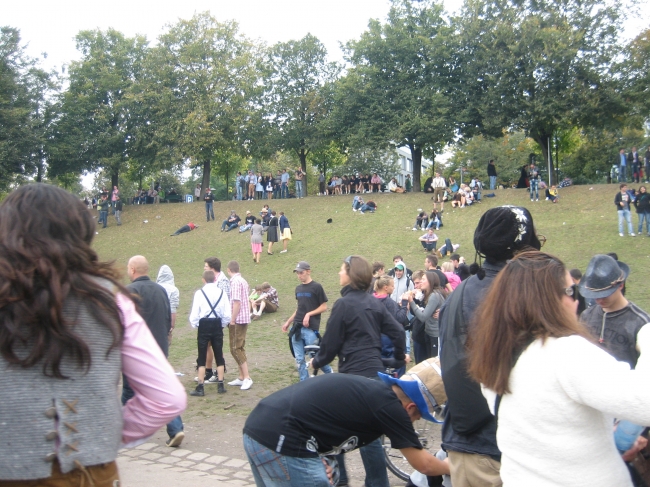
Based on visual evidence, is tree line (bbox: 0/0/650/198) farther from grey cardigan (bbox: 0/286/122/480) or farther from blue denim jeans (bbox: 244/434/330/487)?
grey cardigan (bbox: 0/286/122/480)

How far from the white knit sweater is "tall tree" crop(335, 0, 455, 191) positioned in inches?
1408

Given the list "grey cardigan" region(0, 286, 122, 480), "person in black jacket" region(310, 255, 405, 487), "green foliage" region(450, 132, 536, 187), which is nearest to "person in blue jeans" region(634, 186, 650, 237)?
"person in black jacket" region(310, 255, 405, 487)

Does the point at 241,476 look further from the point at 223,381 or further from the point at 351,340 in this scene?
the point at 223,381

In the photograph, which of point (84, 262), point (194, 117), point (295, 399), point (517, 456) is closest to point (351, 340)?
point (295, 399)

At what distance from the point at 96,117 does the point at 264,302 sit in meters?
33.0

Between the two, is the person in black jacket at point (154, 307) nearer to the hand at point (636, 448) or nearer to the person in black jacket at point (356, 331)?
the person in black jacket at point (356, 331)

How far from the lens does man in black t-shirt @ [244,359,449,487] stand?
3197 millimetres

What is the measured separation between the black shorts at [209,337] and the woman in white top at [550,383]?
295 inches

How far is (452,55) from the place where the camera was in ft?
125

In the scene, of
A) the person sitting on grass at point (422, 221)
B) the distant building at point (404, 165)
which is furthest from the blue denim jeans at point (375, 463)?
the distant building at point (404, 165)

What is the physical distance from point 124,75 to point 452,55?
80.5 feet

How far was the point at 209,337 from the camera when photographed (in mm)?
9836

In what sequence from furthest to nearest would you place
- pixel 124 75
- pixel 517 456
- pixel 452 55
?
pixel 124 75, pixel 452 55, pixel 517 456

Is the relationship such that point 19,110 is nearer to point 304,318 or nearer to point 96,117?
point 96,117
